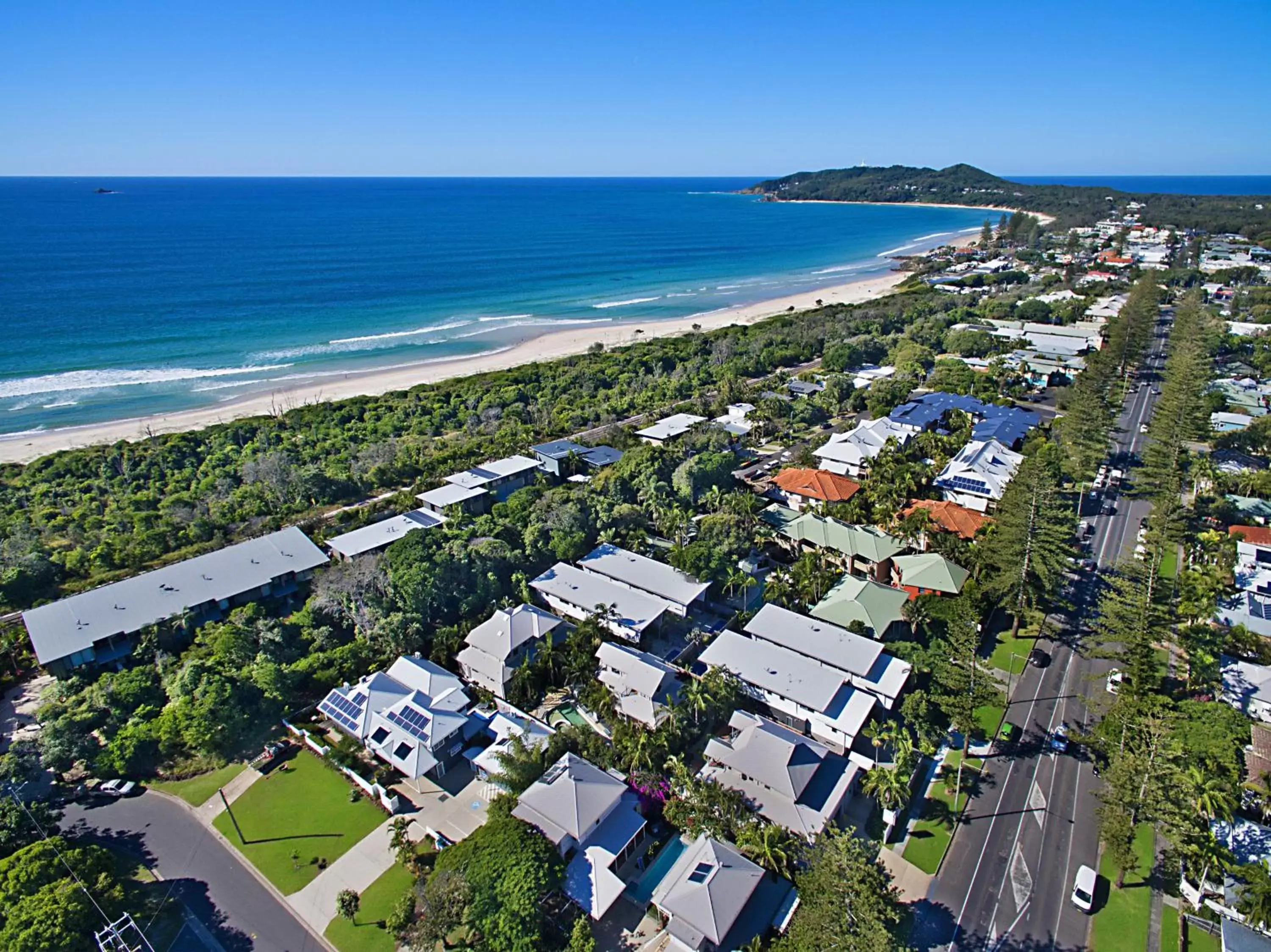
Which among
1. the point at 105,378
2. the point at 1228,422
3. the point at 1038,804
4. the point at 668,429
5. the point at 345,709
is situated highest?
the point at 1228,422

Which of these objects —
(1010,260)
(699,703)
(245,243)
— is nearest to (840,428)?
(699,703)

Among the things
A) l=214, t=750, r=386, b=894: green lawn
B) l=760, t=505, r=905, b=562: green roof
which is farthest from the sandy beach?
l=760, t=505, r=905, b=562: green roof

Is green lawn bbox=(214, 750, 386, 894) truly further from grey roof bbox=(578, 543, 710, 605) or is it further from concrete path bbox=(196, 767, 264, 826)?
grey roof bbox=(578, 543, 710, 605)

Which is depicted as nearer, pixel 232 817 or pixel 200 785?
pixel 232 817

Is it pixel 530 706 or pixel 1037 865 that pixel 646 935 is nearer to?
pixel 530 706

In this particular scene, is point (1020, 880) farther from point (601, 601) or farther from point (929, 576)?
point (601, 601)

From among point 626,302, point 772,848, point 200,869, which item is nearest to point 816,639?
point 772,848
